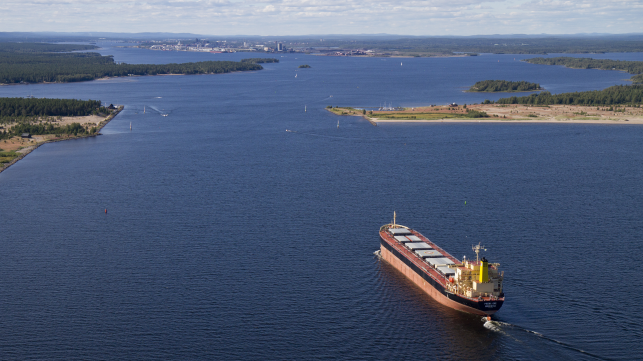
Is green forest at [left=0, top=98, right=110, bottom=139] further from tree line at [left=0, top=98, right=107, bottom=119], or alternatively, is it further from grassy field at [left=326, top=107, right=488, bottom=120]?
grassy field at [left=326, top=107, right=488, bottom=120]

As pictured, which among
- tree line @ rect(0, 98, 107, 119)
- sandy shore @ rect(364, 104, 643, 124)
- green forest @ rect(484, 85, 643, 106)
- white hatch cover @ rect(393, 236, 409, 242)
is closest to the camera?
white hatch cover @ rect(393, 236, 409, 242)

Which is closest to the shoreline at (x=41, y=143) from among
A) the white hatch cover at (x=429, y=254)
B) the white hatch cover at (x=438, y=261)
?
the white hatch cover at (x=429, y=254)

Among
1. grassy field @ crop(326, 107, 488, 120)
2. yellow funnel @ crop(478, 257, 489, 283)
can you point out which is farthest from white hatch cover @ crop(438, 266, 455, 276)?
grassy field @ crop(326, 107, 488, 120)

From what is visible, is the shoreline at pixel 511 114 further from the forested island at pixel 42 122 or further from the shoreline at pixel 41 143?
the forested island at pixel 42 122

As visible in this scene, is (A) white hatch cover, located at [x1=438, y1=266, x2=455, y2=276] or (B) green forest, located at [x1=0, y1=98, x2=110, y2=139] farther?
(B) green forest, located at [x1=0, y1=98, x2=110, y2=139]

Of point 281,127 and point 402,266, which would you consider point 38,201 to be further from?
point 281,127

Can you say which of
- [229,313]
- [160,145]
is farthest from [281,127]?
[229,313]

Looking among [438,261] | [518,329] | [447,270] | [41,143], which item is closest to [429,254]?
[438,261]

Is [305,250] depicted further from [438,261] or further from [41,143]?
[41,143]
